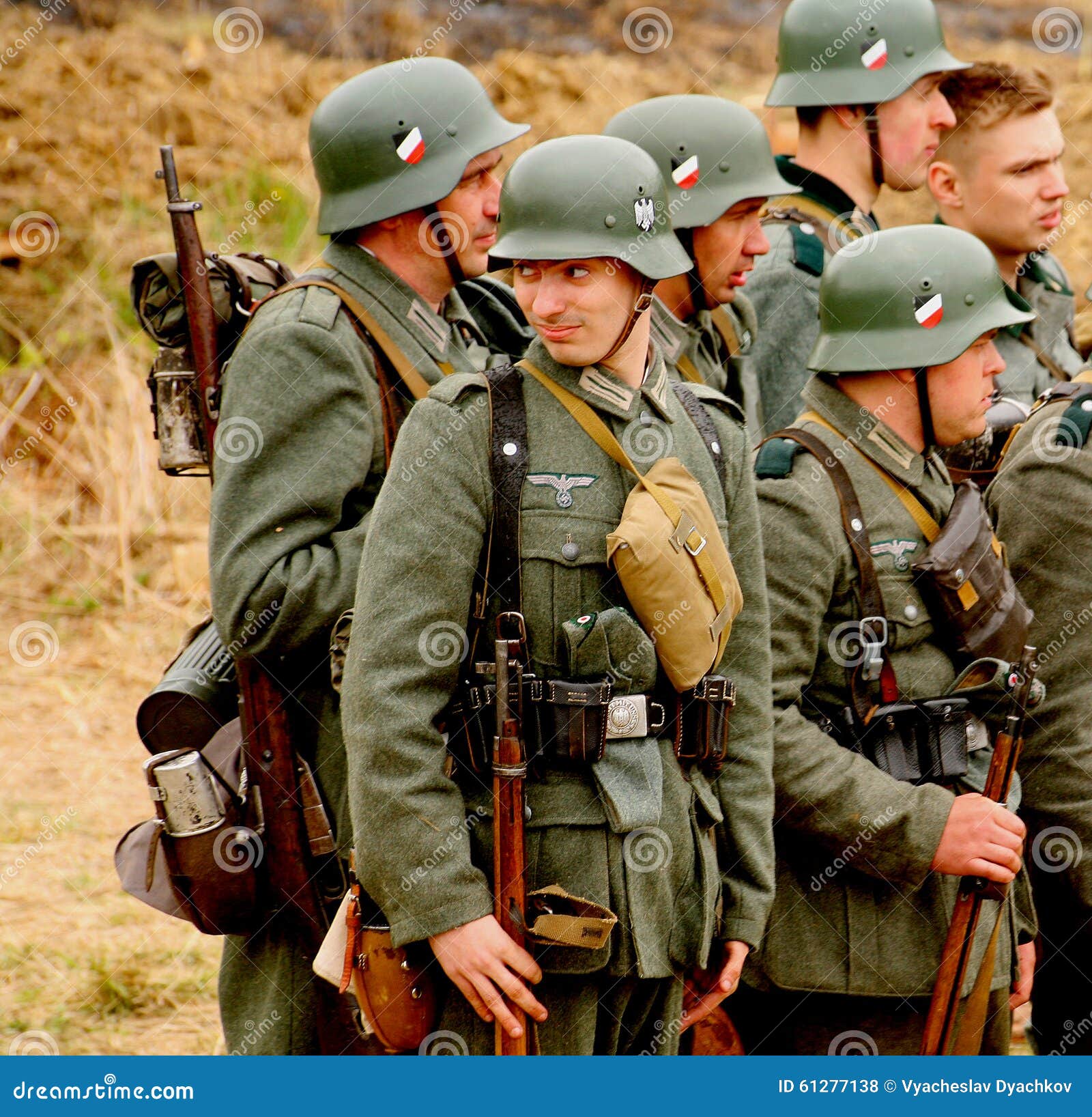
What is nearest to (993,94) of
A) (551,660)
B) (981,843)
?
(981,843)

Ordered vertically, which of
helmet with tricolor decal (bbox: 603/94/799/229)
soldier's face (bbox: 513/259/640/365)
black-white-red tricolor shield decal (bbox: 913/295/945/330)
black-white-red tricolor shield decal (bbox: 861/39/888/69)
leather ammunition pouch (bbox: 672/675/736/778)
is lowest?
leather ammunition pouch (bbox: 672/675/736/778)

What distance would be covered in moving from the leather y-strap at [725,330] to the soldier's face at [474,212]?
41.2 inches

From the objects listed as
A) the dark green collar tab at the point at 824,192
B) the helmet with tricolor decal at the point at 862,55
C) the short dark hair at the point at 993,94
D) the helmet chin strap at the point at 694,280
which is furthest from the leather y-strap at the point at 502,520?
the short dark hair at the point at 993,94

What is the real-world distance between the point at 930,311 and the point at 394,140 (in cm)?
122

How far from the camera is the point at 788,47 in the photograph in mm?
5098

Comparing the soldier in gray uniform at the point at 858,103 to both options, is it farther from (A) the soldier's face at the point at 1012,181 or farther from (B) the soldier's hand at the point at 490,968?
(B) the soldier's hand at the point at 490,968

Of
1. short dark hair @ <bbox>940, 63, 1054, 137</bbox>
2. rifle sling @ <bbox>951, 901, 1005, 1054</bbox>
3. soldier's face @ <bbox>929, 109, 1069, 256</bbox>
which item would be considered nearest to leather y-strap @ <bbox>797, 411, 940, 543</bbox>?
rifle sling @ <bbox>951, 901, 1005, 1054</bbox>

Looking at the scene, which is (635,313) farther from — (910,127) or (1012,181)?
(1012,181)

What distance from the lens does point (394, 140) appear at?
354 cm

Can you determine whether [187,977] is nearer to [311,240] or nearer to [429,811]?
[429,811]

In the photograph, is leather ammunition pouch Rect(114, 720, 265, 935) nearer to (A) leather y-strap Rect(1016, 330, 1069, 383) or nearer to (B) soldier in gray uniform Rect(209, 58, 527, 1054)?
(B) soldier in gray uniform Rect(209, 58, 527, 1054)

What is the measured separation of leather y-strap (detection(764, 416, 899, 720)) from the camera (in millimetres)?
3221

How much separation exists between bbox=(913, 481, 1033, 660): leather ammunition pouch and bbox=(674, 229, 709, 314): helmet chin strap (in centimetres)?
118

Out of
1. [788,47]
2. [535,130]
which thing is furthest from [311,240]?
[788,47]
